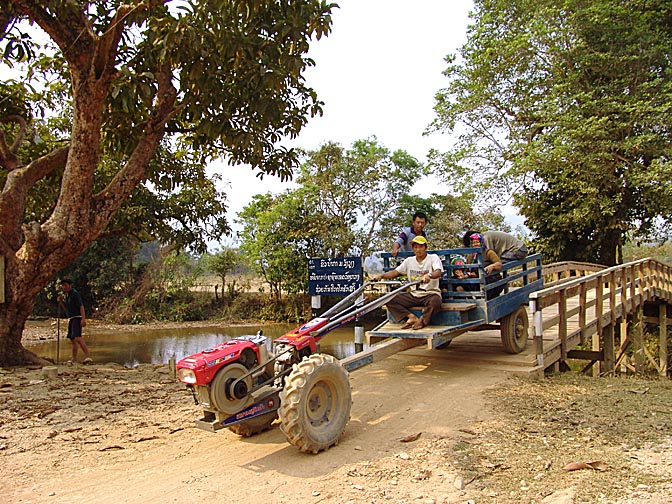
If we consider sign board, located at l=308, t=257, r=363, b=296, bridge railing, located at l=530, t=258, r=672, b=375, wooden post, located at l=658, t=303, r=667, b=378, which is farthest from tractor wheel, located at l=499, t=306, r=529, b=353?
wooden post, located at l=658, t=303, r=667, b=378

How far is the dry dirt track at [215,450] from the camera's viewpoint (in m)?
4.32

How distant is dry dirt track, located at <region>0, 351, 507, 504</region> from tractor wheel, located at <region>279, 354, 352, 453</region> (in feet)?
0.61

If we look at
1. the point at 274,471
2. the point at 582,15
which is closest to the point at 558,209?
the point at 582,15

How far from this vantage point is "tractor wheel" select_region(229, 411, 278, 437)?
17.7 ft

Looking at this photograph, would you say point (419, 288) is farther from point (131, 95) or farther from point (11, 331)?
point (11, 331)

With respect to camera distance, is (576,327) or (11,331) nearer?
(11,331)

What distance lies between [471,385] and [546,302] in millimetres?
2457

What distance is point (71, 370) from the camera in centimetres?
939

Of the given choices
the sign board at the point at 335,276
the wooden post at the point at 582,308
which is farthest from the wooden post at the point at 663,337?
the sign board at the point at 335,276

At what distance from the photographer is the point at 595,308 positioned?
11141mm

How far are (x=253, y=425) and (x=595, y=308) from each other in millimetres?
8455

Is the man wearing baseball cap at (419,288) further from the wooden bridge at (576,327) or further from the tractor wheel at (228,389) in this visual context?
the tractor wheel at (228,389)

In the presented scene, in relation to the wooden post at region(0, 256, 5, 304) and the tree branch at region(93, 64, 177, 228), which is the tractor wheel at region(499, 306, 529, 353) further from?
the wooden post at region(0, 256, 5, 304)

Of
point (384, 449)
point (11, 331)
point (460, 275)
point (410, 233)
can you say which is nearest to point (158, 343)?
point (11, 331)
